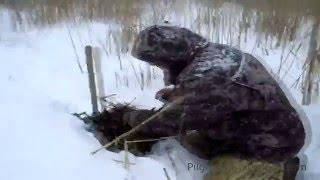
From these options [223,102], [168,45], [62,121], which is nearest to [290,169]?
[223,102]

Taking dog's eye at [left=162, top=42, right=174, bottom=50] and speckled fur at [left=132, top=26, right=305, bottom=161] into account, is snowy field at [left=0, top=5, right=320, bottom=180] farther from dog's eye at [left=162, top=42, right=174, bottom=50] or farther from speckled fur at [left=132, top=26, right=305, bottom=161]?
dog's eye at [left=162, top=42, right=174, bottom=50]

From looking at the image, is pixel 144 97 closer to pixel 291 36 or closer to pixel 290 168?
pixel 290 168

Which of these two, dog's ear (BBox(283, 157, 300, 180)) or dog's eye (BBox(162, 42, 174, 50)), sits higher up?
dog's eye (BBox(162, 42, 174, 50))

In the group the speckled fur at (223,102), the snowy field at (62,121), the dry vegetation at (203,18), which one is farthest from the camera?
the dry vegetation at (203,18)

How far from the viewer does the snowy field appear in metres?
1.22

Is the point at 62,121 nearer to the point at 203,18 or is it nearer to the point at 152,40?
the point at 152,40

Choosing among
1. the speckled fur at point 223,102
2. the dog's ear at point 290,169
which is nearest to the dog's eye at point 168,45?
the speckled fur at point 223,102

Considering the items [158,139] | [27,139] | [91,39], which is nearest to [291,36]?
[91,39]

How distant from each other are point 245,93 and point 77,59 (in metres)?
0.97

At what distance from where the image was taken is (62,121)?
Result: 4.72 feet

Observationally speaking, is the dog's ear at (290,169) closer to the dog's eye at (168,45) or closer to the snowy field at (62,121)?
the snowy field at (62,121)

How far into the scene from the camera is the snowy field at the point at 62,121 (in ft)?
4.00

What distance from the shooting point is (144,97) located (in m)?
1.71

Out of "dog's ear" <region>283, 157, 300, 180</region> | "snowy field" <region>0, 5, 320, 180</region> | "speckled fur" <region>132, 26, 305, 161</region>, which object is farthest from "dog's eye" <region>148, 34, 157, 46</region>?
"dog's ear" <region>283, 157, 300, 180</region>
